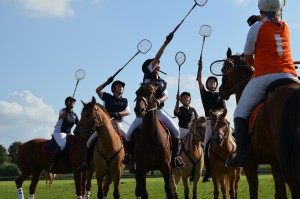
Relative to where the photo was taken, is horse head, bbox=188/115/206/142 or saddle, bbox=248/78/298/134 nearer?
saddle, bbox=248/78/298/134

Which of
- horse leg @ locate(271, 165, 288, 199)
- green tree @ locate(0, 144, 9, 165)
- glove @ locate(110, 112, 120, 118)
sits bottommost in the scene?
horse leg @ locate(271, 165, 288, 199)

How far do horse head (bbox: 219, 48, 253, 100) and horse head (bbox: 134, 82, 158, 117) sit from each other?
2557 millimetres

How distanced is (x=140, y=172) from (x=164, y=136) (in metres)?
1.07

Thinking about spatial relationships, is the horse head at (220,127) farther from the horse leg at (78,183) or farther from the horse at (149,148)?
the horse leg at (78,183)

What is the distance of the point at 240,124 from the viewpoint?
7.56 meters

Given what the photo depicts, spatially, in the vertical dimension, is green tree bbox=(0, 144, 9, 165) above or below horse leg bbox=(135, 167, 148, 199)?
above

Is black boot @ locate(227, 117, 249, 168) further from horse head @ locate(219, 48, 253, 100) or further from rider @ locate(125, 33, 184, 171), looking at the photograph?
rider @ locate(125, 33, 184, 171)

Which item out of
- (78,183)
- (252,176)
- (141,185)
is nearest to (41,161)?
(78,183)

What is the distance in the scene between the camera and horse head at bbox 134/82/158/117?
11463 millimetres

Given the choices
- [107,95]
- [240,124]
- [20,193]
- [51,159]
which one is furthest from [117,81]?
[240,124]

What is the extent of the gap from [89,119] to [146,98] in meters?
3.24

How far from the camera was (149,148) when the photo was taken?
12.0 metres

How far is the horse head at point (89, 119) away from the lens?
1440 centimetres

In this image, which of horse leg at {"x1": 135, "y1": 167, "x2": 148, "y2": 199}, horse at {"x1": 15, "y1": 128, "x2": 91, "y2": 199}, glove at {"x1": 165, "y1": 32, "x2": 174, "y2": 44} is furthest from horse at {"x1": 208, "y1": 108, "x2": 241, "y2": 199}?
horse at {"x1": 15, "y1": 128, "x2": 91, "y2": 199}
